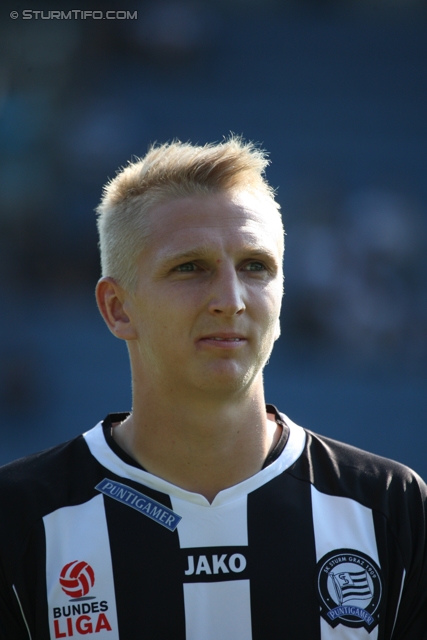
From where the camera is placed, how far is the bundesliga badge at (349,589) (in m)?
2.23

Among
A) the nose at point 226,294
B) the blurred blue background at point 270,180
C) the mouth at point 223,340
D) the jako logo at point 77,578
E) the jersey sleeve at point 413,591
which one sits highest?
the blurred blue background at point 270,180

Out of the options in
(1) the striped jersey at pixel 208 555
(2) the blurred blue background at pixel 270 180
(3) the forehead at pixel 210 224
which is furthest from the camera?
(2) the blurred blue background at pixel 270 180

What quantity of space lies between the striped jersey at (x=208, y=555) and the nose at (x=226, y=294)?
0.52m

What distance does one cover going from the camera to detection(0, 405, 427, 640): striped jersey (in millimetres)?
2203

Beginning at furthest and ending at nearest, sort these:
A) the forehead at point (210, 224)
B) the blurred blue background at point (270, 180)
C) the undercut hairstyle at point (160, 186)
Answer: the blurred blue background at point (270, 180), the undercut hairstyle at point (160, 186), the forehead at point (210, 224)

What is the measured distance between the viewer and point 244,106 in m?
9.31

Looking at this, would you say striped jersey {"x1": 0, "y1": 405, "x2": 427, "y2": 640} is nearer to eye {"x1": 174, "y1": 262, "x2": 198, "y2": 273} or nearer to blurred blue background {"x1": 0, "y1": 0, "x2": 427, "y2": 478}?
eye {"x1": 174, "y1": 262, "x2": 198, "y2": 273}

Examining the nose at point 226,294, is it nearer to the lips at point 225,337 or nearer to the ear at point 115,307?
the lips at point 225,337

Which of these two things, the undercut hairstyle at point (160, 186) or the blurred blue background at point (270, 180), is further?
the blurred blue background at point (270, 180)

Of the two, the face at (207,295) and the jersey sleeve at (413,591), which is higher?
the face at (207,295)

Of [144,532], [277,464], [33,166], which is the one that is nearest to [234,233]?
[277,464]

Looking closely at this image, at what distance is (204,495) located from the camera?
2375 millimetres

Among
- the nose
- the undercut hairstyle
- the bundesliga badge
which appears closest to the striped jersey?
the bundesliga badge

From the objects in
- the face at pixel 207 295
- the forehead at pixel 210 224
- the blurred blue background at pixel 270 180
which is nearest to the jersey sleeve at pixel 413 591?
the face at pixel 207 295
